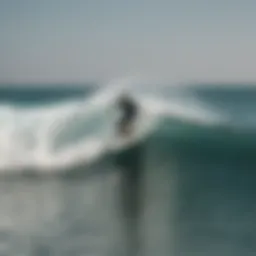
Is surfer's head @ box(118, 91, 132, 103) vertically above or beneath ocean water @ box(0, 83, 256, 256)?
above

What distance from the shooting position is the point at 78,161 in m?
3.34

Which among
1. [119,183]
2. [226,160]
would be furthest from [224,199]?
[226,160]

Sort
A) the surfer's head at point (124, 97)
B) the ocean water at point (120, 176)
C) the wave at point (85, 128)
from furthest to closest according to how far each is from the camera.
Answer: the wave at point (85, 128) < the surfer's head at point (124, 97) < the ocean water at point (120, 176)

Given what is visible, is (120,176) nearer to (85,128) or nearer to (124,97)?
(124,97)

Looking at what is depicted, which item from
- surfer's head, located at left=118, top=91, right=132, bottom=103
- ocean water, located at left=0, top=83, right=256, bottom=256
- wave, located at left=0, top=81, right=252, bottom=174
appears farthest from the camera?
wave, located at left=0, top=81, right=252, bottom=174

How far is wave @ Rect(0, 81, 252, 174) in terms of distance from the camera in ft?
11.1

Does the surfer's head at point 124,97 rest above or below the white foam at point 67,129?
above

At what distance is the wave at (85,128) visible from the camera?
3.38 metres

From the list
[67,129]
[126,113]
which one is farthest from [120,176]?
[67,129]

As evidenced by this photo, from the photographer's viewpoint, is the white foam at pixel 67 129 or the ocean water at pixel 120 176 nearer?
the ocean water at pixel 120 176

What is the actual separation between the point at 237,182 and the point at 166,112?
880mm

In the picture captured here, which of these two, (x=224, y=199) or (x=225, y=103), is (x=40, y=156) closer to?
(x=224, y=199)

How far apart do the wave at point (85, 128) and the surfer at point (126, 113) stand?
4 centimetres

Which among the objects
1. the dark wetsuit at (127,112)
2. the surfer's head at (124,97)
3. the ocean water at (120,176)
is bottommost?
the ocean water at (120,176)
